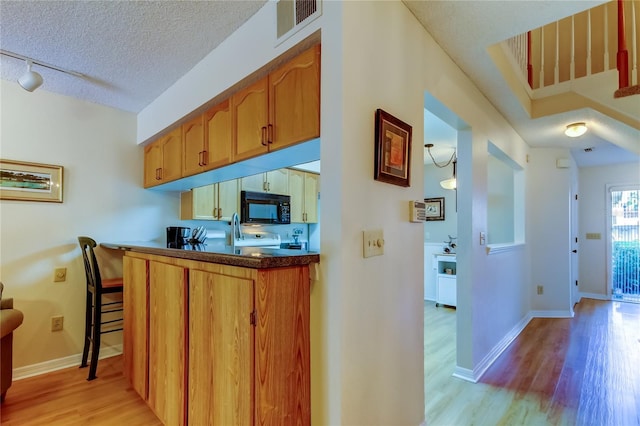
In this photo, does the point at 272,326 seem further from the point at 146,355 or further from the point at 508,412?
the point at 508,412

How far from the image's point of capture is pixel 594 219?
5422 millimetres

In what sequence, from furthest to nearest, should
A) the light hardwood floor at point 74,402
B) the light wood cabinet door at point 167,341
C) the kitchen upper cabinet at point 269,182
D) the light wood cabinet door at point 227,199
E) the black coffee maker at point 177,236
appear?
the kitchen upper cabinet at point 269,182 → the light wood cabinet door at point 227,199 → the black coffee maker at point 177,236 → the light hardwood floor at point 74,402 → the light wood cabinet door at point 167,341

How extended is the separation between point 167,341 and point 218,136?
4.25 feet

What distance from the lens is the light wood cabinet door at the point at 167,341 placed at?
5.21ft

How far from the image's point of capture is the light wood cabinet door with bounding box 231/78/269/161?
1.71 m

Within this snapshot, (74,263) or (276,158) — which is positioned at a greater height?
(276,158)

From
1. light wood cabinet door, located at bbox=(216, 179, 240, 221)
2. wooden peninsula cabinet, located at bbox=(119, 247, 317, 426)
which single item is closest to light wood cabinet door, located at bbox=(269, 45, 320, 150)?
wooden peninsula cabinet, located at bbox=(119, 247, 317, 426)

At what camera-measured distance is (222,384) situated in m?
1.33

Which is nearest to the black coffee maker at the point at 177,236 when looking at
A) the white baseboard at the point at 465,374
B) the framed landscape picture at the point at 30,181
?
the framed landscape picture at the point at 30,181

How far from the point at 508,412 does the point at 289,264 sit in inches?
73.6

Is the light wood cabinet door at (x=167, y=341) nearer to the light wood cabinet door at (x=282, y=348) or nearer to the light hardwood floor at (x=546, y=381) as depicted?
the light wood cabinet door at (x=282, y=348)

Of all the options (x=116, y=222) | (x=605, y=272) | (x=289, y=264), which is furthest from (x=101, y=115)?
(x=605, y=272)

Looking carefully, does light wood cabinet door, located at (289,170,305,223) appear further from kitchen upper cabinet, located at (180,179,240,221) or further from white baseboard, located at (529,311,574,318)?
white baseboard, located at (529,311,574,318)

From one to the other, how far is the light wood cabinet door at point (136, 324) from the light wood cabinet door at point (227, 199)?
4.46 feet
